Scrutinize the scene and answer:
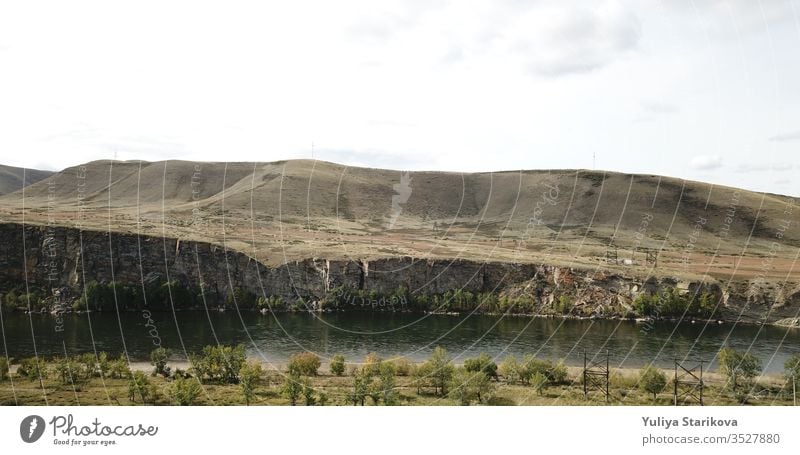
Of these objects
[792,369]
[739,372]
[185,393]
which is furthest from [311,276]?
[792,369]

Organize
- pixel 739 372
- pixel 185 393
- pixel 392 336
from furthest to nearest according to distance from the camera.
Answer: pixel 392 336
pixel 739 372
pixel 185 393

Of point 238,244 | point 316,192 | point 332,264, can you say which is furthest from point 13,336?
point 316,192

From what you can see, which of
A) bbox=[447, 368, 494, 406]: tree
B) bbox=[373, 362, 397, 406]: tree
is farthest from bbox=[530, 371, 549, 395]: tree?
bbox=[373, 362, 397, 406]: tree

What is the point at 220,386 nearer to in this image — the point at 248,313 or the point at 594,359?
the point at 594,359

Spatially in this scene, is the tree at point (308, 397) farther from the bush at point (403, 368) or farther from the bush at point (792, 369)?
the bush at point (792, 369)

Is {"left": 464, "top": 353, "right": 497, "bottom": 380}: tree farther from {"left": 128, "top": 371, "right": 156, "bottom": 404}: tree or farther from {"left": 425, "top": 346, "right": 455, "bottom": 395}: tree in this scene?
{"left": 128, "top": 371, "right": 156, "bottom": 404}: tree

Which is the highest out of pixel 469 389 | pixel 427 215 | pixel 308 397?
pixel 427 215

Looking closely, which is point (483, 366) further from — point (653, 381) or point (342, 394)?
point (342, 394)
